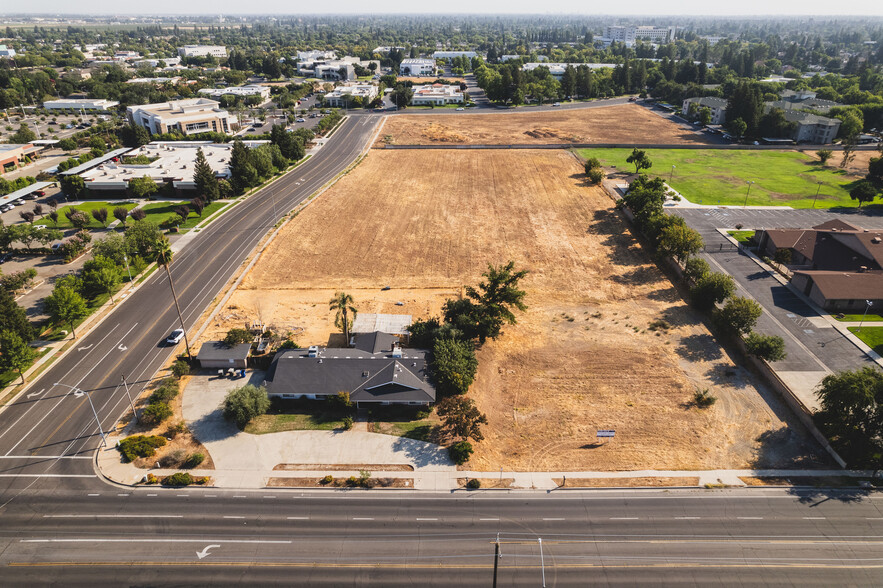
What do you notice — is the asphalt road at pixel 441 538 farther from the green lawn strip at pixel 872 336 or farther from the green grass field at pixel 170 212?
the green grass field at pixel 170 212

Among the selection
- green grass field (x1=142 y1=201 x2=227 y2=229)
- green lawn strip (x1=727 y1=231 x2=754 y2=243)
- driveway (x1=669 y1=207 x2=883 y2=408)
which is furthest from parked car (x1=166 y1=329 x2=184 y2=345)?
green lawn strip (x1=727 y1=231 x2=754 y2=243)

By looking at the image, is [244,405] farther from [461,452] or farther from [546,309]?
[546,309]

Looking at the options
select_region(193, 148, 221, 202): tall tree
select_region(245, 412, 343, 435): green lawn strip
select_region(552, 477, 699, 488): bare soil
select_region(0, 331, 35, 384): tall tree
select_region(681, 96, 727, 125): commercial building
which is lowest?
select_region(552, 477, 699, 488): bare soil

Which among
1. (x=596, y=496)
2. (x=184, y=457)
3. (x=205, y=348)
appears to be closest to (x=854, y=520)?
(x=596, y=496)

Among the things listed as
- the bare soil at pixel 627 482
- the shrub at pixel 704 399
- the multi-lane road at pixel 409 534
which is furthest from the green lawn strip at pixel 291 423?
the shrub at pixel 704 399

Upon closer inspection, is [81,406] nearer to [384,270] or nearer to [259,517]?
[259,517]

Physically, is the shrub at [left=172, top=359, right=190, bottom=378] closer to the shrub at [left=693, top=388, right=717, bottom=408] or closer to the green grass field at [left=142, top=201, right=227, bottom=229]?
the green grass field at [left=142, top=201, right=227, bottom=229]

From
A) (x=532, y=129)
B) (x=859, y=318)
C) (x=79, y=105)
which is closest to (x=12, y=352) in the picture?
(x=859, y=318)
